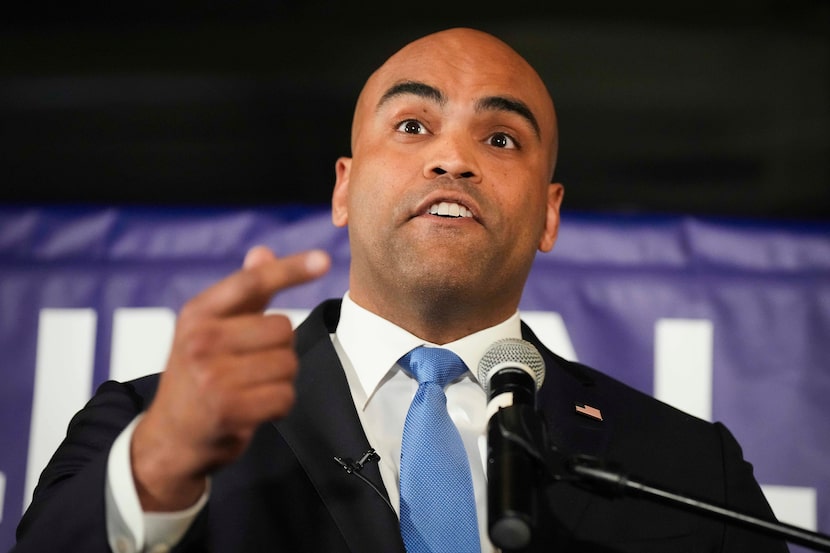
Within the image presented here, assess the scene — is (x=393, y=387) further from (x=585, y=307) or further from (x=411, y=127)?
(x=585, y=307)

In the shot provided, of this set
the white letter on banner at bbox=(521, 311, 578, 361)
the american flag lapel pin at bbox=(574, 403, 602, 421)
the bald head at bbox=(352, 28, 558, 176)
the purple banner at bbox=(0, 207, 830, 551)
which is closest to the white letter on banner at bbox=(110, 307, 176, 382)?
the purple banner at bbox=(0, 207, 830, 551)

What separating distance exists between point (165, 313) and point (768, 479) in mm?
1480

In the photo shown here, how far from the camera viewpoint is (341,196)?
227cm

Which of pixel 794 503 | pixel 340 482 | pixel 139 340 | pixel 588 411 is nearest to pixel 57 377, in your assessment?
pixel 139 340

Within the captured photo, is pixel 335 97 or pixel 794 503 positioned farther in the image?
pixel 335 97

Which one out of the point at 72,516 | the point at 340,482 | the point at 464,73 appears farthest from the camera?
the point at 464,73

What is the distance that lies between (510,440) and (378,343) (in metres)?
0.80

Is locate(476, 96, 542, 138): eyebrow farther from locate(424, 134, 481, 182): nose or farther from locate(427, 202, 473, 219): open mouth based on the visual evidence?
locate(427, 202, 473, 219): open mouth

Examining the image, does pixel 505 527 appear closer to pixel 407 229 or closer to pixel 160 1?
pixel 407 229

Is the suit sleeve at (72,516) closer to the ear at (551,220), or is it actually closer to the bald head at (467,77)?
the bald head at (467,77)

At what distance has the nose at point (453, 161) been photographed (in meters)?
1.90

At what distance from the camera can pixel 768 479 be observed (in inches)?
93.8

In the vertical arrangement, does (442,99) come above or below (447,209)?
above

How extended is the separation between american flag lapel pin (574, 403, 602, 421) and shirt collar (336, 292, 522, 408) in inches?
7.8
